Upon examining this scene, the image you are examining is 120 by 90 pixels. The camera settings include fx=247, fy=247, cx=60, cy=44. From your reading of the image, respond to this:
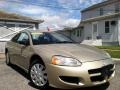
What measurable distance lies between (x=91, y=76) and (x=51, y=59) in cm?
96

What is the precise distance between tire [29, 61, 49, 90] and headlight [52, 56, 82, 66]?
47 cm

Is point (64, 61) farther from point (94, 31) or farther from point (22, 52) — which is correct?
point (94, 31)

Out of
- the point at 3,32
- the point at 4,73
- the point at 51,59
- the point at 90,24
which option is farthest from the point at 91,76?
the point at 90,24

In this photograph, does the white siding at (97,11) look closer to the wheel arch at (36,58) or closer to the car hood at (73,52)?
the car hood at (73,52)

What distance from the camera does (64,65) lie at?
532cm

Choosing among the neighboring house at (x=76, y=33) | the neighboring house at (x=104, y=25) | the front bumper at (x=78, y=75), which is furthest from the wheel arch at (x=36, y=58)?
the neighboring house at (x=76, y=33)

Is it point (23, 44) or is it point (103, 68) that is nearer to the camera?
point (103, 68)

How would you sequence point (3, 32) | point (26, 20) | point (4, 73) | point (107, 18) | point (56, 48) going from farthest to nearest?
point (107, 18) → point (26, 20) → point (3, 32) → point (4, 73) → point (56, 48)

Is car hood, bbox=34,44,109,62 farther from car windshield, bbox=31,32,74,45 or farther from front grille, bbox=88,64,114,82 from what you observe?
car windshield, bbox=31,32,74,45

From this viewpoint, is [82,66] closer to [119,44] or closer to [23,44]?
[23,44]

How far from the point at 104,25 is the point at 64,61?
24.5 metres

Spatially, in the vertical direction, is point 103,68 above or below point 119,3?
below

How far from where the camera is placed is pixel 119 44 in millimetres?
26938

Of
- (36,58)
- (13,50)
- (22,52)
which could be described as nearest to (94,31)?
(13,50)
